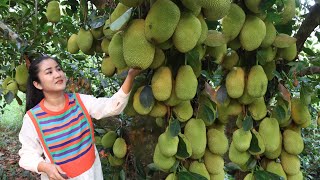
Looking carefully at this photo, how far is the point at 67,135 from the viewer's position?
1.47 m

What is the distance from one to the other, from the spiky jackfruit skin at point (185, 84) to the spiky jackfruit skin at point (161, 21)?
7.0 inches

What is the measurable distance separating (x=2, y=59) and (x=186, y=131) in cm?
151

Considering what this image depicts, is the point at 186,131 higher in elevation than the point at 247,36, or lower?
lower

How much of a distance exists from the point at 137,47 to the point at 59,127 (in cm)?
68

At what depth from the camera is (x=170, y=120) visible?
1.15 m

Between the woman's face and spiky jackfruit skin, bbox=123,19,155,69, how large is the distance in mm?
624

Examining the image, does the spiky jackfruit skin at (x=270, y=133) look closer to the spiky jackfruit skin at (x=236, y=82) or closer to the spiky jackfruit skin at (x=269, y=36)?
the spiky jackfruit skin at (x=236, y=82)

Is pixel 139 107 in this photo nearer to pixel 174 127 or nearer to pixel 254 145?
pixel 174 127

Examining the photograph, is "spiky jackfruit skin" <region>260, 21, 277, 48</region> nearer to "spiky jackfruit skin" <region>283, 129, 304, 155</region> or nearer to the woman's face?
"spiky jackfruit skin" <region>283, 129, 304, 155</region>

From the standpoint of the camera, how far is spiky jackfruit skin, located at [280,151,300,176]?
1.36m

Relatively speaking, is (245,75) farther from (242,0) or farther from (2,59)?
(2,59)

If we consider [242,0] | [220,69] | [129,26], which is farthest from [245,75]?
[129,26]

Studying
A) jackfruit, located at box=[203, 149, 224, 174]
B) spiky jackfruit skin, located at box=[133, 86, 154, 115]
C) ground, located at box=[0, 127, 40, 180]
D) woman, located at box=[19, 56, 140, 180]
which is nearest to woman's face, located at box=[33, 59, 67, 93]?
woman, located at box=[19, 56, 140, 180]

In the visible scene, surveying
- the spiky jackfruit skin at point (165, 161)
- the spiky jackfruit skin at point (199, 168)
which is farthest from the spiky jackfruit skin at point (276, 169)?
the spiky jackfruit skin at point (165, 161)
